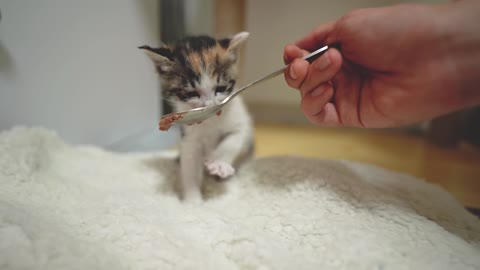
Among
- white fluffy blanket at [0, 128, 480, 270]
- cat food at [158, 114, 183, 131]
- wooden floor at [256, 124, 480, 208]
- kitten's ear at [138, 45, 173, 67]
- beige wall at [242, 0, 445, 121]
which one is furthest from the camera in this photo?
wooden floor at [256, 124, 480, 208]

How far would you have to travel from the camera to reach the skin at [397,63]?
815 millimetres

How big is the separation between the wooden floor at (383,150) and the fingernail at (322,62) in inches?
32.6

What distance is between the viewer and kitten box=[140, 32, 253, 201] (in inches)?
44.4

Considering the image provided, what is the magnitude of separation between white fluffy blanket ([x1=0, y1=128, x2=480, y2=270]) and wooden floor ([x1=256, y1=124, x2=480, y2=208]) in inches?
19.4

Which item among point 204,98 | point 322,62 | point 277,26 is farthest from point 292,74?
point 277,26

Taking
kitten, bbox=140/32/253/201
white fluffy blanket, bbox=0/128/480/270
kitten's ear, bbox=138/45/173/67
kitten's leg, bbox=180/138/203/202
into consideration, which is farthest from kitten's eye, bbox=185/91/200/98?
white fluffy blanket, bbox=0/128/480/270

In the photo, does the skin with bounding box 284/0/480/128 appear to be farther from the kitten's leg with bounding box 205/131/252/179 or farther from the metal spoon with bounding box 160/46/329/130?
the kitten's leg with bounding box 205/131/252/179

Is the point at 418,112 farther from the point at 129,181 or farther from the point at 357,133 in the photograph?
the point at 357,133

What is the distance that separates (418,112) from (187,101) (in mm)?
717

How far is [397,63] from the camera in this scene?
36.2 inches

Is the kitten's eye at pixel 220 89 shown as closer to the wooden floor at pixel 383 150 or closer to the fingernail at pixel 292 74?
the fingernail at pixel 292 74

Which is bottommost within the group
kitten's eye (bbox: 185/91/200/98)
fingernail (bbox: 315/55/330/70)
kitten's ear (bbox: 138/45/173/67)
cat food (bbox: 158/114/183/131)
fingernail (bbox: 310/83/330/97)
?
cat food (bbox: 158/114/183/131)

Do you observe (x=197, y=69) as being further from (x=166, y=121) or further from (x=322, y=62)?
(x=322, y=62)

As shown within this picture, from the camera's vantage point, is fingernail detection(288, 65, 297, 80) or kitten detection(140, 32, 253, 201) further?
kitten detection(140, 32, 253, 201)
